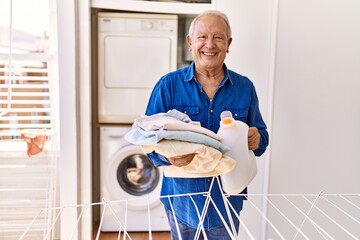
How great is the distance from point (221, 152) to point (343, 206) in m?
1.28

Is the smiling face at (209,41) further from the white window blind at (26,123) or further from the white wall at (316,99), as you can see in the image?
the white window blind at (26,123)

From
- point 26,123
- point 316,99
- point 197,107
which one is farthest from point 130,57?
point 316,99

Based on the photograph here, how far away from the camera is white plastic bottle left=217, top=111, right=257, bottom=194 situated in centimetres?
102

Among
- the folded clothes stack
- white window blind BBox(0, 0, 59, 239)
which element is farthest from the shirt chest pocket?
white window blind BBox(0, 0, 59, 239)

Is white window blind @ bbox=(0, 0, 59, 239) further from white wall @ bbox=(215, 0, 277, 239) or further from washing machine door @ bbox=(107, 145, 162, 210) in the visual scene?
white wall @ bbox=(215, 0, 277, 239)

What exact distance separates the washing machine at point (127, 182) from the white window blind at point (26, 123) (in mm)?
361

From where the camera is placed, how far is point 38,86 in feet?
6.80

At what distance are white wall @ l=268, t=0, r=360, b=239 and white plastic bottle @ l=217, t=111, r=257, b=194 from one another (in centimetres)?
80

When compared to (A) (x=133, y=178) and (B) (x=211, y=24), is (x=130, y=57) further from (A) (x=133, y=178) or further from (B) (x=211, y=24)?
(B) (x=211, y=24)

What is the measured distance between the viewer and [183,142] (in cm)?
87

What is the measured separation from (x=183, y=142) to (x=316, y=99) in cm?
122

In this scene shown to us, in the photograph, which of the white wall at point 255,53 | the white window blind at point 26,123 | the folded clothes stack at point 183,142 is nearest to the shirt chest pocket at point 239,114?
the folded clothes stack at point 183,142

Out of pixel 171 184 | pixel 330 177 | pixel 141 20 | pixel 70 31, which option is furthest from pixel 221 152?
pixel 141 20

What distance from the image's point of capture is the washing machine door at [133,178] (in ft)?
7.22
